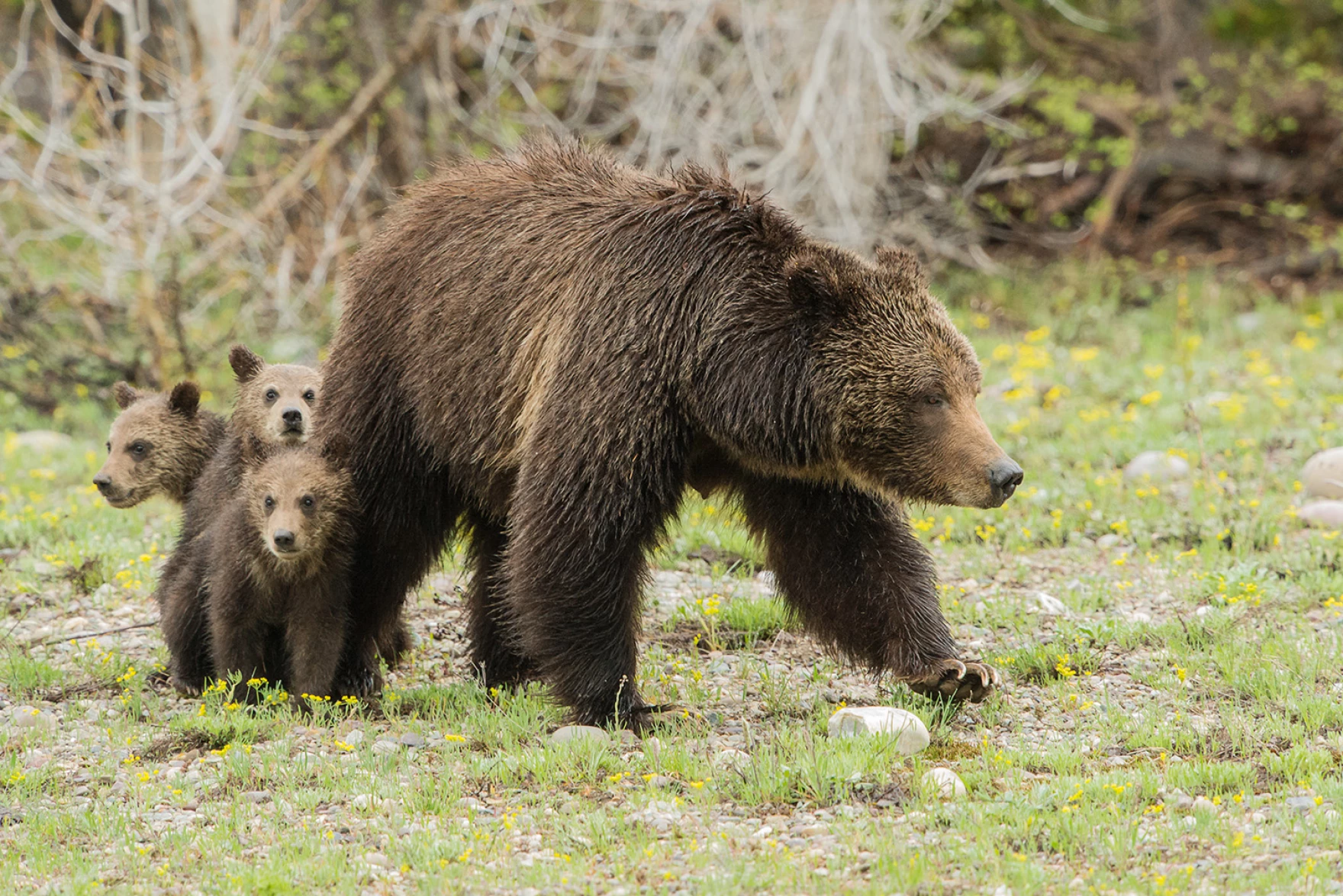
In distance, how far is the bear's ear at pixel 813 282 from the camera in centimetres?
543

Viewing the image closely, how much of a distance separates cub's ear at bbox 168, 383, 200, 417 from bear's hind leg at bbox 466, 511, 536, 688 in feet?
4.70

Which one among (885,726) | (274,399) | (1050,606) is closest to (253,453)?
(274,399)

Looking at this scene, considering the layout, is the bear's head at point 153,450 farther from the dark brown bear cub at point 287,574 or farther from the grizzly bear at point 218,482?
the dark brown bear cub at point 287,574

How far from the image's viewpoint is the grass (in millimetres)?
4289

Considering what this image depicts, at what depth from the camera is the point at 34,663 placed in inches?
254

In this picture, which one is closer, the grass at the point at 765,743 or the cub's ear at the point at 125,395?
the grass at the point at 765,743

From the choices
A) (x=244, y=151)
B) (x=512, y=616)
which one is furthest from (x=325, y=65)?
(x=512, y=616)

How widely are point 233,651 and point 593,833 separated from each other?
2181 millimetres

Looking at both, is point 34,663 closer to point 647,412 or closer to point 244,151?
point 647,412

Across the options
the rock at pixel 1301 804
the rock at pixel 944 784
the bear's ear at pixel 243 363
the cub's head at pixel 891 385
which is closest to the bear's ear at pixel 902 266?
the cub's head at pixel 891 385

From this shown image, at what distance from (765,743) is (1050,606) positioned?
208 centimetres

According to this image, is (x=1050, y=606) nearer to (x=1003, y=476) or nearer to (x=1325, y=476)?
(x=1003, y=476)

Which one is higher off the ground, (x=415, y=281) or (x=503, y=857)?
(x=415, y=281)

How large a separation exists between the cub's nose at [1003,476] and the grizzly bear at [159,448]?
356cm
